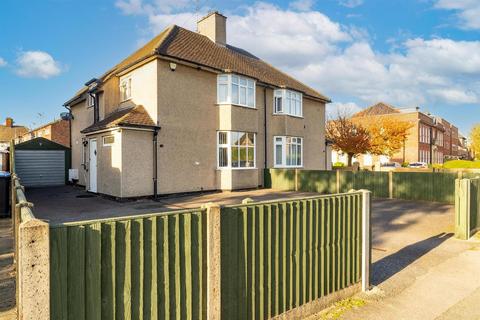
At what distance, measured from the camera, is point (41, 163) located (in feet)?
70.6

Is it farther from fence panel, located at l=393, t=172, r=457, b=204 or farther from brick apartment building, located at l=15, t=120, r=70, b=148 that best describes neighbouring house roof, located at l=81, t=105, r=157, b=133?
brick apartment building, located at l=15, t=120, r=70, b=148

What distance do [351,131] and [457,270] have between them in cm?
2936

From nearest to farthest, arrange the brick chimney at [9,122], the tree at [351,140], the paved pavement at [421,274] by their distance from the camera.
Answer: the paved pavement at [421,274] → the tree at [351,140] → the brick chimney at [9,122]

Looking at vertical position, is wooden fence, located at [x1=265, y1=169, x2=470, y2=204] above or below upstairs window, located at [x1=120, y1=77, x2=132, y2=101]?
below

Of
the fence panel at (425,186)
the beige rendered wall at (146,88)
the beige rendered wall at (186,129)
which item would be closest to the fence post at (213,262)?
the beige rendered wall at (186,129)

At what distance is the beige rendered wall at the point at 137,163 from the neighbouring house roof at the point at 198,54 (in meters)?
3.84

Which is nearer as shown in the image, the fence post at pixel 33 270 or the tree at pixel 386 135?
the fence post at pixel 33 270

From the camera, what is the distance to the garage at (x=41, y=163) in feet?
68.1

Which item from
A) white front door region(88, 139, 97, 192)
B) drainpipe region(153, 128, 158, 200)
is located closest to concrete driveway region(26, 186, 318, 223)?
drainpipe region(153, 128, 158, 200)

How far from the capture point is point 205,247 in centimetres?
329

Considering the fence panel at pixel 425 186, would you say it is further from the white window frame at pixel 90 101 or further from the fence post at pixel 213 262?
the white window frame at pixel 90 101

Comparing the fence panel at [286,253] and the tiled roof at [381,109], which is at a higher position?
the tiled roof at [381,109]

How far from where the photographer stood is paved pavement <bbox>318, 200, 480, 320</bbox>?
4.50 meters

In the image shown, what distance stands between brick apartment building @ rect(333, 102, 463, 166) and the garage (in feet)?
114
